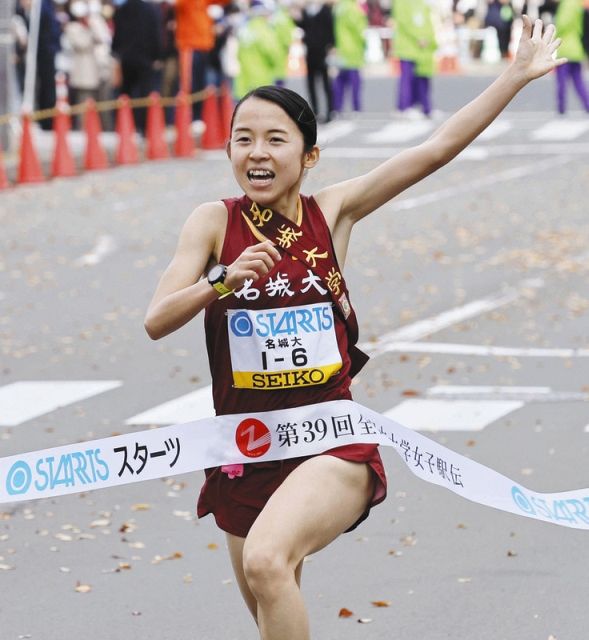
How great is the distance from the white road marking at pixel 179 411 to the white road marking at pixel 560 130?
18.7 m

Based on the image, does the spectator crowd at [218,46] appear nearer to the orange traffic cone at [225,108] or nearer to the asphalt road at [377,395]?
the orange traffic cone at [225,108]

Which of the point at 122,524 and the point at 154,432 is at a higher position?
the point at 154,432

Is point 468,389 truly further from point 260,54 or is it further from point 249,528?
point 260,54

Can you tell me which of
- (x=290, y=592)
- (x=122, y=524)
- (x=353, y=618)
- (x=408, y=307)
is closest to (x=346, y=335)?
(x=290, y=592)

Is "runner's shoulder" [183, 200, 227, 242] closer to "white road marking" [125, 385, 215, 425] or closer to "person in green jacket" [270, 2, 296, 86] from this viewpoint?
"white road marking" [125, 385, 215, 425]

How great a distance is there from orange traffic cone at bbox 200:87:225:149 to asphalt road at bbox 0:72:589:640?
4.53m

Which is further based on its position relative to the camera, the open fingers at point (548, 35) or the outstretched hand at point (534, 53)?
the open fingers at point (548, 35)

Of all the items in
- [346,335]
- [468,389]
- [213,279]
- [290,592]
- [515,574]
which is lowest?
[468,389]

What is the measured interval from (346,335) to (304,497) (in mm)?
561

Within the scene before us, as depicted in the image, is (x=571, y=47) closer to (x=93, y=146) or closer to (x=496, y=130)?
(x=496, y=130)

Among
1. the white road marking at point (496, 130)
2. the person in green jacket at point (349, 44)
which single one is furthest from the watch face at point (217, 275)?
the person in green jacket at point (349, 44)

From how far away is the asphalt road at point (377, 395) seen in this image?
21.7ft

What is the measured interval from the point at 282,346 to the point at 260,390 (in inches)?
6.0

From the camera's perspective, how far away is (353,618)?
6453mm
